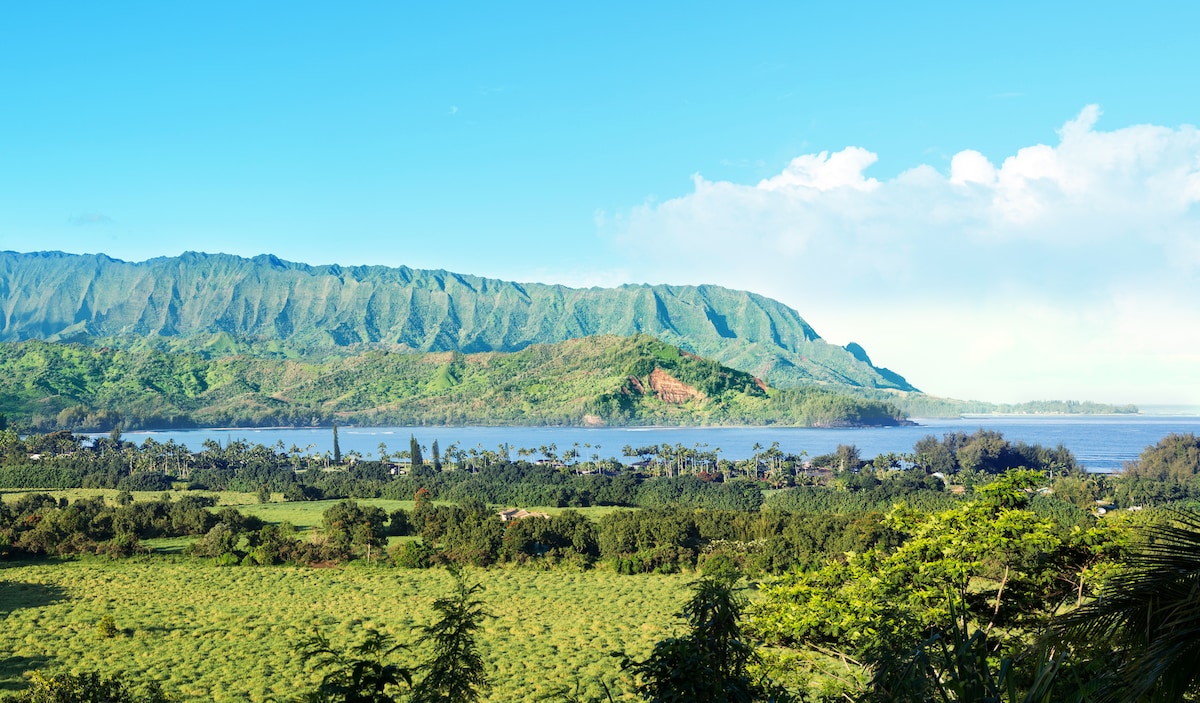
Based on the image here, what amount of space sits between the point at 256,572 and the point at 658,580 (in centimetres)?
2633

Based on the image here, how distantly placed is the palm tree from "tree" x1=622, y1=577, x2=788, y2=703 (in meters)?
3.72

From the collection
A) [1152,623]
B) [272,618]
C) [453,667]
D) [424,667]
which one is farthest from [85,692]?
[272,618]

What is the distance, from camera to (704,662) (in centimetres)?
1044

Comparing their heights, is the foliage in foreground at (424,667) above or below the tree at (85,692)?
above

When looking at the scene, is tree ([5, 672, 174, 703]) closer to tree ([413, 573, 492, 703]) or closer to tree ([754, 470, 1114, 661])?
tree ([413, 573, 492, 703])

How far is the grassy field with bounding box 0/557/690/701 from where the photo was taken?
3309cm

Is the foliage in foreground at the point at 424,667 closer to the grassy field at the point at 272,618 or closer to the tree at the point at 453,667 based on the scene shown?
the tree at the point at 453,667

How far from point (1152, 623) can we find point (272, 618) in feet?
143

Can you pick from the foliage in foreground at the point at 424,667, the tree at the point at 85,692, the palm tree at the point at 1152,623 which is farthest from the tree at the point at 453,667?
the tree at the point at 85,692

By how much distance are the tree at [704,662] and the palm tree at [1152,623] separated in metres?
3.72

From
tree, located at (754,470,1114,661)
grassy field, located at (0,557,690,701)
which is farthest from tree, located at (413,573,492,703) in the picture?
grassy field, located at (0,557,690,701)

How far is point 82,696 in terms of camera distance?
58.0 feet

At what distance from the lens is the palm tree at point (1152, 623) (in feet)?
17.9

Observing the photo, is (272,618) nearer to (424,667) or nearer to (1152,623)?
(424,667)
